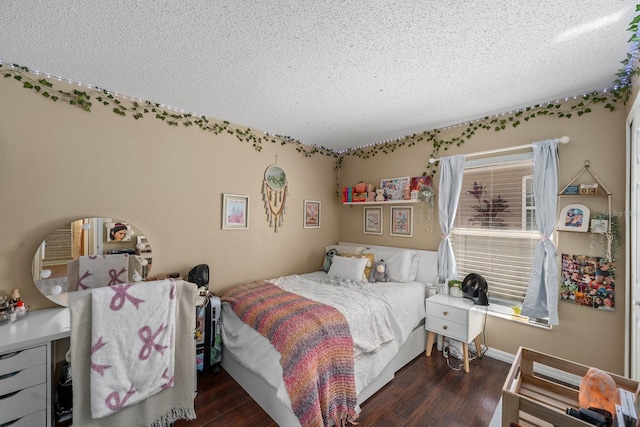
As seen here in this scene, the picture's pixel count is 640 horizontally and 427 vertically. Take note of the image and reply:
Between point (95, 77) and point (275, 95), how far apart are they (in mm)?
1381

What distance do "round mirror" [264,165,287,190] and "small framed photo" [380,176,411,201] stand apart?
1.37 m

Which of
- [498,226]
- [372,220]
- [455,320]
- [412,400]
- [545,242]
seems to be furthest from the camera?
[372,220]

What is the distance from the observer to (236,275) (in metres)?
3.05

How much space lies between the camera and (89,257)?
85.2 inches

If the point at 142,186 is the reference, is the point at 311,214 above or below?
below

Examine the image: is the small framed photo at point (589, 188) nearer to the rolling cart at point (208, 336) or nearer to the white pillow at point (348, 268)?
the white pillow at point (348, 268)

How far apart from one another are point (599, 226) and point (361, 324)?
2.08 metres

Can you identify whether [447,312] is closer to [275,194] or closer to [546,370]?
[546,370]

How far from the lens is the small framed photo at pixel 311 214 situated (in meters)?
3.81

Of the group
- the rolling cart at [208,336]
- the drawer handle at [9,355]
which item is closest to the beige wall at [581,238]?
the rolling cart at [208,336]

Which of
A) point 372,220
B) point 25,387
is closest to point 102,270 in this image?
point 25,387

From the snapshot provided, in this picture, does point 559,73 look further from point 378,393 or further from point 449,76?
point 378,393

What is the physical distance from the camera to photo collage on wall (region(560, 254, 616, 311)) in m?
2.12

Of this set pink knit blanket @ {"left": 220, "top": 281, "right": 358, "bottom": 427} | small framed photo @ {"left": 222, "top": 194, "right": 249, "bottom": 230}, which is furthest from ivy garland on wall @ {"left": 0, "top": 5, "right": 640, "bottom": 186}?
pink knit blanket @ {"left": 220, "top": 281, "right": 358, "bottom": 427}
